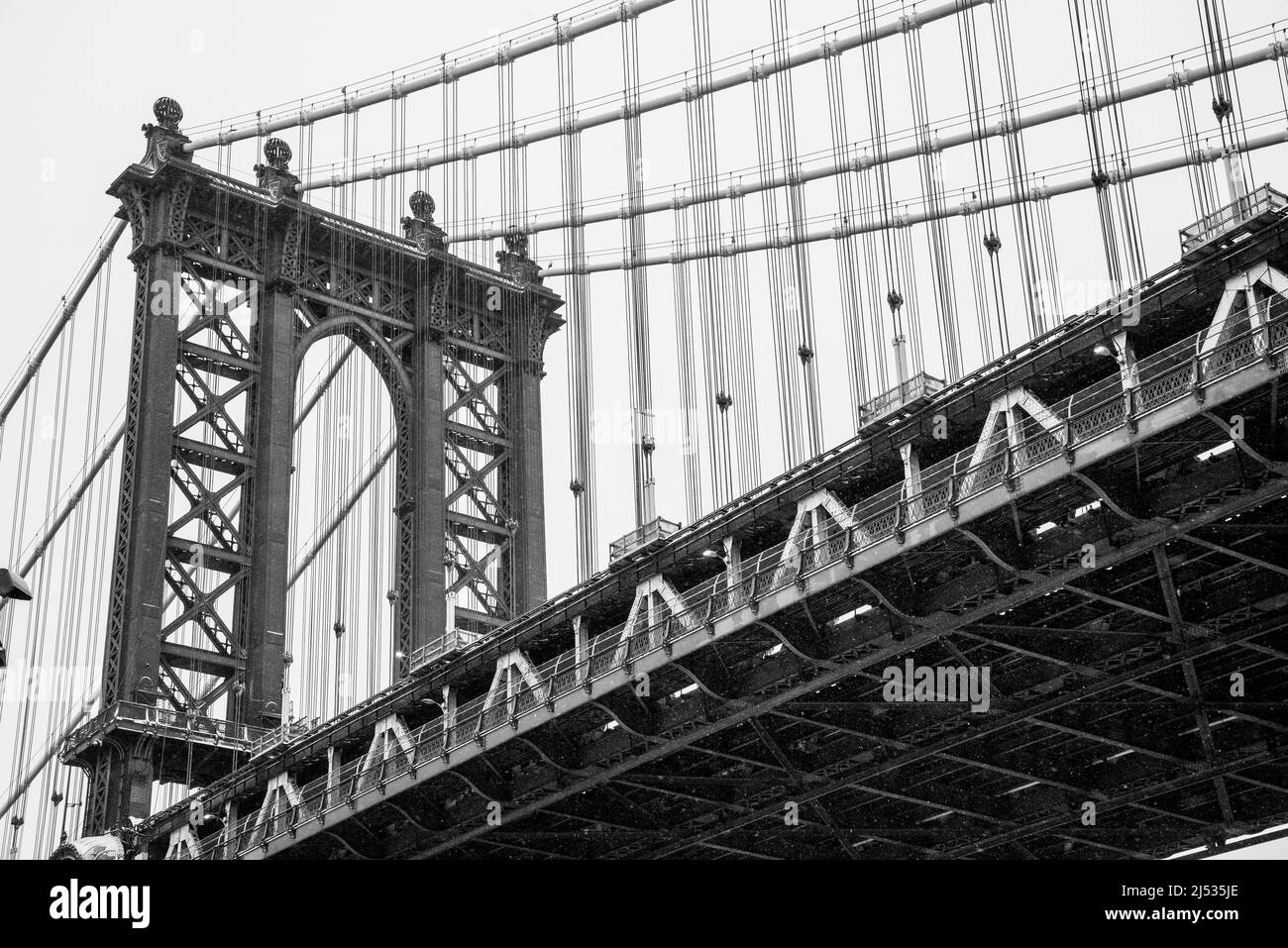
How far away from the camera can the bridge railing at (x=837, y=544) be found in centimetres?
3650

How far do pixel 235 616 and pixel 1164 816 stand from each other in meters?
31.2

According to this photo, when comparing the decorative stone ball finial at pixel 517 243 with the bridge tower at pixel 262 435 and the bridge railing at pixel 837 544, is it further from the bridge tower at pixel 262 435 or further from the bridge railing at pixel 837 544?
the bridge railing at pixel 837 544

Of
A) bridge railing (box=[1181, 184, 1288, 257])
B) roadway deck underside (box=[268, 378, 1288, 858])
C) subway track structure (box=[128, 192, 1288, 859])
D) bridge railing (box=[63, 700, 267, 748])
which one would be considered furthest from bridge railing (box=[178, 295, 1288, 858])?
bridge railing (box=[63, 700, 267, 748])

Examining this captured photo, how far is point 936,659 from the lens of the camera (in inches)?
1766

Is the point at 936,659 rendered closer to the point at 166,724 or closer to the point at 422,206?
the point at 166,724

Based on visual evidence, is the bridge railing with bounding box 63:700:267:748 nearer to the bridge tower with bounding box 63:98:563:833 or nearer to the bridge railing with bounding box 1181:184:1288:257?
the bridge tower with bounding box 63:98:563:833

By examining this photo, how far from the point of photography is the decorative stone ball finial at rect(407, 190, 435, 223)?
7531 centimetres

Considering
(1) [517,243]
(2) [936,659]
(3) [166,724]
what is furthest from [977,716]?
(1) [517,243]

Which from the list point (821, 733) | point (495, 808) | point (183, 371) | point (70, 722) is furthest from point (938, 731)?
point (70, 722)

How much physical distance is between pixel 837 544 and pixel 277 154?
36262 mm

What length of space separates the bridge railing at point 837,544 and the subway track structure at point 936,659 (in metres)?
0.09

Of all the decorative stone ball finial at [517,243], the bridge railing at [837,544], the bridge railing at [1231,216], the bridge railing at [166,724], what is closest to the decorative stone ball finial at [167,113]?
the decorative stone ball finial at [517,243]

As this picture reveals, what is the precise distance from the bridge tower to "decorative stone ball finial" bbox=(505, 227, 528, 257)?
107 mm
